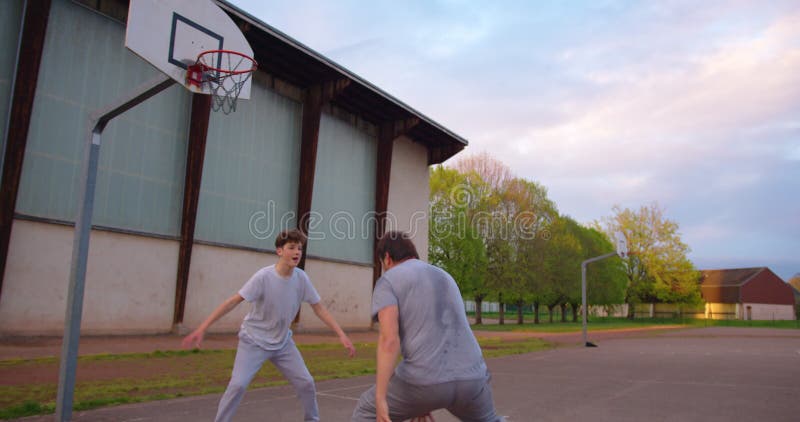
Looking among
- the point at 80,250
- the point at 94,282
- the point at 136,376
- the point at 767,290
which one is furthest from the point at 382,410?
the point at 767,290

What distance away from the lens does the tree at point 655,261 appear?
6488 cm

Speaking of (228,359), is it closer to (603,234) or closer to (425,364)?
(425,364)

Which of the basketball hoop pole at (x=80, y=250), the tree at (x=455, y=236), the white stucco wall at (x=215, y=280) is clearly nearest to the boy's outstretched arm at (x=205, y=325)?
the basketball hoop pole at (x=80, y=250)

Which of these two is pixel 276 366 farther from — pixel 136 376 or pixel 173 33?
pixel 136 376

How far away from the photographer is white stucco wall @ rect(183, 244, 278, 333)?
22.4 meters

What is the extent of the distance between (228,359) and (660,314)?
77770mm

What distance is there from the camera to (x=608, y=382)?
1150cm

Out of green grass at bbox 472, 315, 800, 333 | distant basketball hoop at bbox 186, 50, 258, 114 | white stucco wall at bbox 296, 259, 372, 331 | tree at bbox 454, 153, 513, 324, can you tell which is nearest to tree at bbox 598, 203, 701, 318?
green grass at bbox 472, 315, 800, 333

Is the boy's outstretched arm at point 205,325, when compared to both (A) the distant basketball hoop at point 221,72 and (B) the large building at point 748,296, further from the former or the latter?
(B) the large building at point 748,296

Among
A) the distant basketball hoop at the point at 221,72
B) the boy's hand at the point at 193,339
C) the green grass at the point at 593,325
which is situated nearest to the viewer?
the boy's hand at the point at 193,339

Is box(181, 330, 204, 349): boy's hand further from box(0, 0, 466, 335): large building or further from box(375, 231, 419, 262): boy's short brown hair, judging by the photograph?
box(0, 0, 466, 335): large building

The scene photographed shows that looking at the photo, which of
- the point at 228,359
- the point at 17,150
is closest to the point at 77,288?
the point at 228,359

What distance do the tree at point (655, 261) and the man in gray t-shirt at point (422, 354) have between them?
6546 centimetres

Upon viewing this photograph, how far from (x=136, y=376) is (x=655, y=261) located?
64407 millimetres
